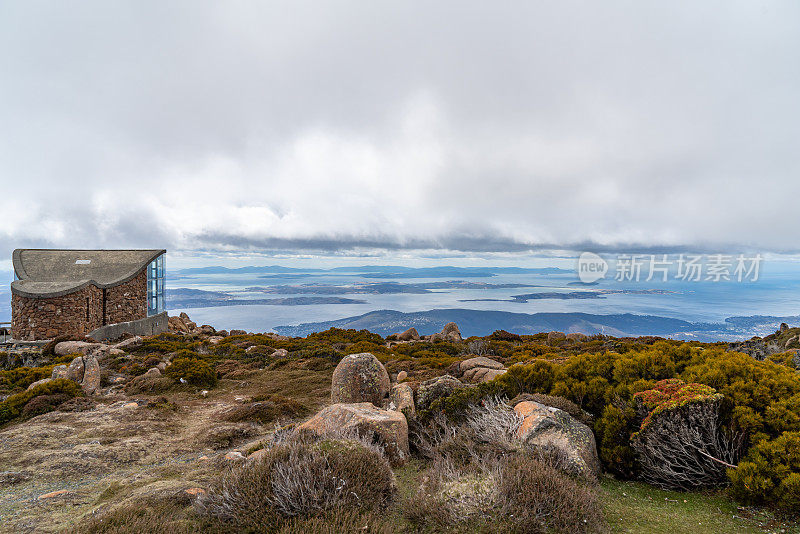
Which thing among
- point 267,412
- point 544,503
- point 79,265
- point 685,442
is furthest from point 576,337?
point 79,265

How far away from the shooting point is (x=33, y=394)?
10961mm

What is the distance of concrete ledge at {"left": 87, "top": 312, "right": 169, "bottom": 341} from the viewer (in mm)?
24812

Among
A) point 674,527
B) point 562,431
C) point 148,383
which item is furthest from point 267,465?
point 148,383

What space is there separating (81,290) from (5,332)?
6740 mm

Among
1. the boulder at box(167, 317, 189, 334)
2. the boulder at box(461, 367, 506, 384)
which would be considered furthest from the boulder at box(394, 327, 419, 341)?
the boulder at box(167, 317, 189, 334)

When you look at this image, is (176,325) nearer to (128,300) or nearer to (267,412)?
(128,300)

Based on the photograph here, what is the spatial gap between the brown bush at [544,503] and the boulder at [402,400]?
132 inches

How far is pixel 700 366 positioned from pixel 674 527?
2.91m

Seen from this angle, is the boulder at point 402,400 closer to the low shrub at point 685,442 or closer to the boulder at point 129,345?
the low shrub at point 685,442

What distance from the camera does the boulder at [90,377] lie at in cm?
1241

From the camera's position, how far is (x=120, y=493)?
16.8 feet

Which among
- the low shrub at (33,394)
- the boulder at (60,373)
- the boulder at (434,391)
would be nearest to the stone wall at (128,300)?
the boulder at (60,373)

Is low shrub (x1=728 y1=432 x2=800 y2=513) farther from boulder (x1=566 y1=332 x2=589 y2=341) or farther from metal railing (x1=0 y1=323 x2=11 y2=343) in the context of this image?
metal railing (x1=0 y1=323 x2=11 y2=343)

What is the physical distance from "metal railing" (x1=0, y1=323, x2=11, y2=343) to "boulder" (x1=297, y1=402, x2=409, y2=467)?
30.3 metres
